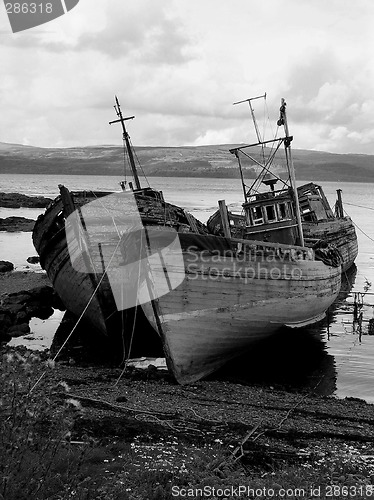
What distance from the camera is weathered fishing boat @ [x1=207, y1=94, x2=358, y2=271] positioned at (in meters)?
20.9

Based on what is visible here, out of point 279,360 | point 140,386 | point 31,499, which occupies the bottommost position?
point 279,360

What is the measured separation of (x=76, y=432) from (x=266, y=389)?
5.94 m

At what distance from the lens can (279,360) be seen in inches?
698

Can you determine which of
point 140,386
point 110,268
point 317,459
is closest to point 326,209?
point 110,268

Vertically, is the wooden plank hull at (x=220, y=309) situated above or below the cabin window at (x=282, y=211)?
below

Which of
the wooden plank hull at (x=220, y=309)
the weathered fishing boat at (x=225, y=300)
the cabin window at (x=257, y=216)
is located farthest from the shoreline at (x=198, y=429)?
the cabin window at (x=257, y=216)

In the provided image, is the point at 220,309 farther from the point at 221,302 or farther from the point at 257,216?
the point at 257,216

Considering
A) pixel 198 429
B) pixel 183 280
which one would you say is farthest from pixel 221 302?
pixel 198 429

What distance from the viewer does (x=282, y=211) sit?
69.6 feet

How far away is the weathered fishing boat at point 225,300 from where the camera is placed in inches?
575

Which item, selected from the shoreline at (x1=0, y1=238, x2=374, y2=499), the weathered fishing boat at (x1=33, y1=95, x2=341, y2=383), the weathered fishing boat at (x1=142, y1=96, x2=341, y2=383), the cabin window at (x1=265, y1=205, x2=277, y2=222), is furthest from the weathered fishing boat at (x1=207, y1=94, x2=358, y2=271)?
the shoreline at (x1=0, y1=238, x2=374, y2=499)

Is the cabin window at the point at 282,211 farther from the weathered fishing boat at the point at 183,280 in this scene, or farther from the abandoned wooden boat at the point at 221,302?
the abandoned wooden boat at the point at 221,302

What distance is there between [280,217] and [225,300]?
683 cm

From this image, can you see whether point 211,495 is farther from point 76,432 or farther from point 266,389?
point 266,389
